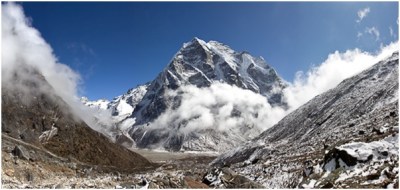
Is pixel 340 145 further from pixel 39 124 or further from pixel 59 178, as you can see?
pixel 39 124

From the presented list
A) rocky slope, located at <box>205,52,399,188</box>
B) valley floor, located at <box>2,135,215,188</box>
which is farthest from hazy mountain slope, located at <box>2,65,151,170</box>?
rocky slope, located at <box>205,52,399,188</box>

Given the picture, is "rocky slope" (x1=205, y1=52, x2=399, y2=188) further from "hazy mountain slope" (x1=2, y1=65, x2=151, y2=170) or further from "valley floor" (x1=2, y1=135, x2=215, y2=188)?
"hazy mountain slope" (x1=2, y1=65, x2=151, y2=170)

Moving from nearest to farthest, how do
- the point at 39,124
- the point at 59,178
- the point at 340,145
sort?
1. the point at 340,145
2. the point at 59,178
3. the point at 39,124

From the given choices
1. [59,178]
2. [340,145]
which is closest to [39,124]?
[59,178]

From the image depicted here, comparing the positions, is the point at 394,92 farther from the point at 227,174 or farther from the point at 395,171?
the point at 395,171

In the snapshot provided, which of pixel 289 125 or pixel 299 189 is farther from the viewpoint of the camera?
pixel 289 125

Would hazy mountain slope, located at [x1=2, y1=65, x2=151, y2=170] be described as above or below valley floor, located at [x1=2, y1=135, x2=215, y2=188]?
above

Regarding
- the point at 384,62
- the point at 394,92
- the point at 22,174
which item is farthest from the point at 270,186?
the point at 384,62

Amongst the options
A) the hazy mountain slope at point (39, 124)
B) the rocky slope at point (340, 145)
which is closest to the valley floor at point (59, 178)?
the rocky slope at point (340, 145)

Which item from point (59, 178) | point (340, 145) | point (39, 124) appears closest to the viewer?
point (340, 145)
